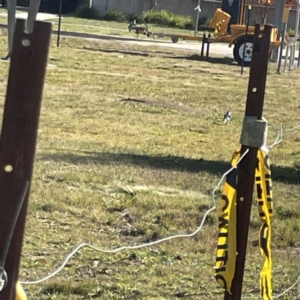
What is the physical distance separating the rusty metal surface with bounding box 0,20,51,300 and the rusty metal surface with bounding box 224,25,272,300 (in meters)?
1.45

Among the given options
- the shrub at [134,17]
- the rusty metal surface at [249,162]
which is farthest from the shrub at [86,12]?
the rusty metal surface at [249,162]

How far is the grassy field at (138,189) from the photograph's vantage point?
4.87m

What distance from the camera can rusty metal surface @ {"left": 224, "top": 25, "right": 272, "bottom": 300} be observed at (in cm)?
352

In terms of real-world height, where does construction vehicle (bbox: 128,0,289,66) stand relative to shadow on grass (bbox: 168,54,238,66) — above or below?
above

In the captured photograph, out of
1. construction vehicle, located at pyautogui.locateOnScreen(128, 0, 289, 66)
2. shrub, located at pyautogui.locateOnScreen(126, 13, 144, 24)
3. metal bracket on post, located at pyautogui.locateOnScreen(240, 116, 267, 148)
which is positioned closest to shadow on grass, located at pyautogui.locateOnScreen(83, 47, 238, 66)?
construction vehicle, located at pyautogui.locateOnScreen(128, 0, 289, 66)

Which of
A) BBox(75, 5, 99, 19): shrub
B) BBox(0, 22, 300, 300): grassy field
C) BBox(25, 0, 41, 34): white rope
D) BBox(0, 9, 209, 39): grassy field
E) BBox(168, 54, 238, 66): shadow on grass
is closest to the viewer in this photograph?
BBox(25, 0, 41, 34): white rope

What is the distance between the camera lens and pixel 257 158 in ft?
11.9

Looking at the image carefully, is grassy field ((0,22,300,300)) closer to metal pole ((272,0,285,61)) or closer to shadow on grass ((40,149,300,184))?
shadow on grass ((40,149,300,184))

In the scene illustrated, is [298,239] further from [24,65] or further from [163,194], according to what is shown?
[24,65]

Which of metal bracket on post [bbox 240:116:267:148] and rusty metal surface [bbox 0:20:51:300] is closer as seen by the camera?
rusty metal surface [bbox 0:20:51:300]

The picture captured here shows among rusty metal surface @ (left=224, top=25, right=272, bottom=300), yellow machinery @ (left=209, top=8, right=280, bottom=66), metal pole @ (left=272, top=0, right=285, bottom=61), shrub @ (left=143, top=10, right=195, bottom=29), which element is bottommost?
rusty metal surface @ (left=224, top=25, right=272, bottom=300)

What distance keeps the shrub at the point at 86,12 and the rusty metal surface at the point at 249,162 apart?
39.6m

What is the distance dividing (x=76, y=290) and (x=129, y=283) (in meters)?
0.33

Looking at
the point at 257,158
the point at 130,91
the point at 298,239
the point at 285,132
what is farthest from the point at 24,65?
the point at 130,91
